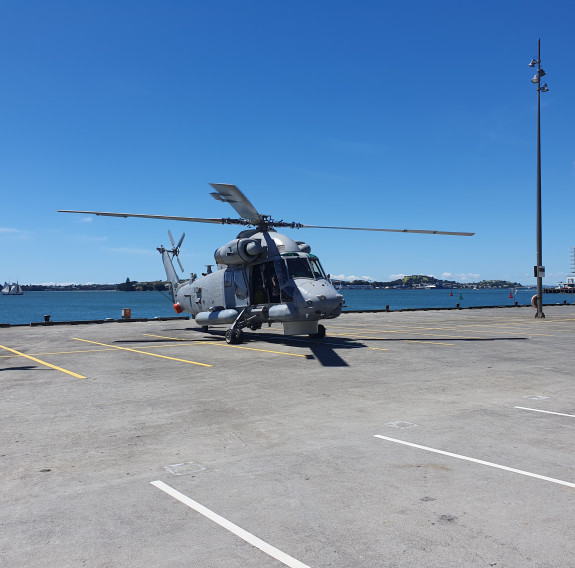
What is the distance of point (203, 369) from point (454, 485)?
956cm

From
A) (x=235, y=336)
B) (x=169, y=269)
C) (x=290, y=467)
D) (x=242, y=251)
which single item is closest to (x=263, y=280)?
(x=242, y=251)

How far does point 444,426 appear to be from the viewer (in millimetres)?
7992

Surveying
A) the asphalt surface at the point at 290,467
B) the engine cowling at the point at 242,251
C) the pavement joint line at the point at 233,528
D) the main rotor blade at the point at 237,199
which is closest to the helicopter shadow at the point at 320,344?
the asphalt surface at the point at 290,467

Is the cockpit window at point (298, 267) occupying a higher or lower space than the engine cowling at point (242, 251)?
lower

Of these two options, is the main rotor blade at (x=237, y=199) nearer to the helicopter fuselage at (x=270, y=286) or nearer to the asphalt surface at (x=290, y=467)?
the helicopter fuselage at (x=270, y=286)

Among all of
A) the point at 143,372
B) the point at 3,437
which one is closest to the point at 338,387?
the point at 143,372

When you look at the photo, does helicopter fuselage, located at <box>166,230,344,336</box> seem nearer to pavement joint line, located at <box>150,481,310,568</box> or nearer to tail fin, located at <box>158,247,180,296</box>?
tail fin, located at <box>158,247,180,296</box>

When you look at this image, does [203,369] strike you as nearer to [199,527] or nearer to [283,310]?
[283,310]

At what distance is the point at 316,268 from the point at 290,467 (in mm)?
13349

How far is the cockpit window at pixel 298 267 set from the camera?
62.1 feet

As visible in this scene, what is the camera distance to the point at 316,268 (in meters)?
19.2

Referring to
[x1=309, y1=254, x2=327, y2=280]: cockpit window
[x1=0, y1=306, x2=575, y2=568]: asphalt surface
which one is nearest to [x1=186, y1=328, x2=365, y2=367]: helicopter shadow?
[x1=0, y1=306, x2=575, y2=568]: asphalt surface

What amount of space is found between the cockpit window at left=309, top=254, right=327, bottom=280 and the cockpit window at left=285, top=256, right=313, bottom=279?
21 centimetres

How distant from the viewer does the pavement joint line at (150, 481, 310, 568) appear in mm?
4082
